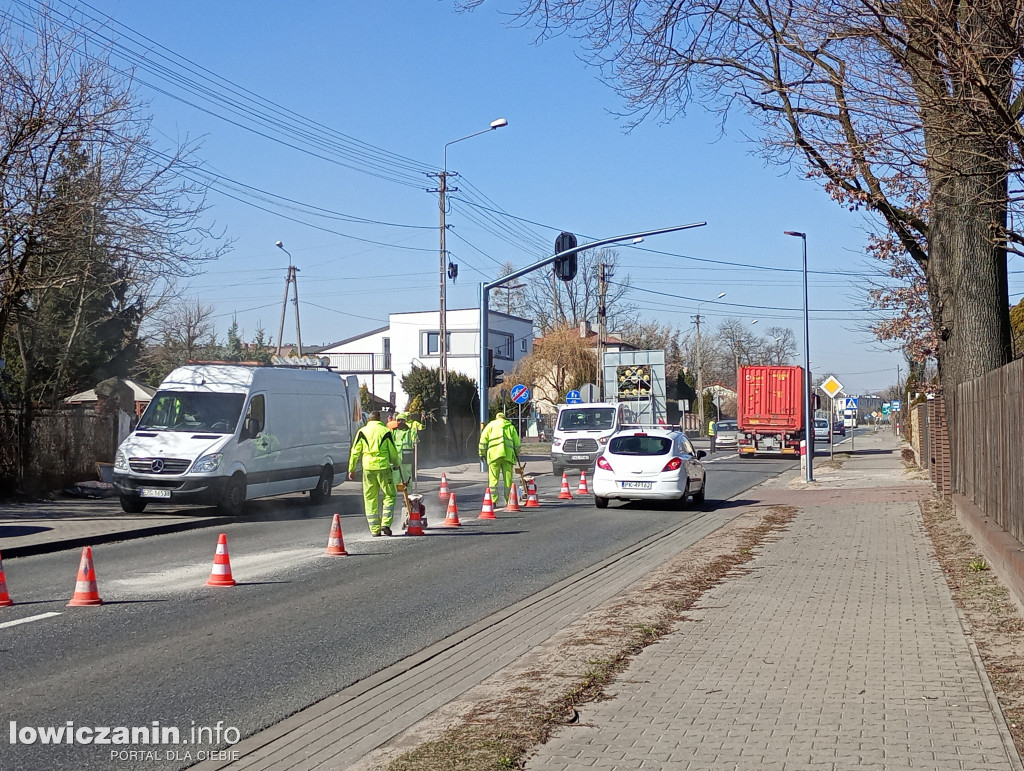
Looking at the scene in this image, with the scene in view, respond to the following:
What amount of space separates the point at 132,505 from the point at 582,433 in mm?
15283

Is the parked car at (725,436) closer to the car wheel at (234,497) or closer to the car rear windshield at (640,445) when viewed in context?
the car rear windshield at (640,445)

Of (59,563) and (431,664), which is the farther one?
(59,563)

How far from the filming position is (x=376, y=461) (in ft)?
49.9

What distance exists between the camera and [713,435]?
5531cm

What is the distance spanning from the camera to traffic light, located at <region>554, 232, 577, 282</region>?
28266 millimetres

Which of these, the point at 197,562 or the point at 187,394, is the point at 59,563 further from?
the point at 187,394

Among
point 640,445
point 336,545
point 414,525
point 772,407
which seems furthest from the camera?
point 772,407

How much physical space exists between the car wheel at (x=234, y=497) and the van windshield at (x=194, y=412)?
839mm

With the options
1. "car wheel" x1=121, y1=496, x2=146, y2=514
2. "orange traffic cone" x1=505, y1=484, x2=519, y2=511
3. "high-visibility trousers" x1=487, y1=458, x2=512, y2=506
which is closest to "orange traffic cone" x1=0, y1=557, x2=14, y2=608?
"car wheel" x1=121, y1=496, x2=146, y2=514

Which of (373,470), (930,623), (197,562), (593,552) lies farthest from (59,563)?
(930,623)

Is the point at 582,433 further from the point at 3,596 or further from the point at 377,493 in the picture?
the point at 3,596

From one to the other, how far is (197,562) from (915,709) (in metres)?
9.10

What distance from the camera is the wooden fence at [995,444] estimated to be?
9.29 meters

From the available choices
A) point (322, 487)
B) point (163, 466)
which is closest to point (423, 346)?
point (322, 487)
